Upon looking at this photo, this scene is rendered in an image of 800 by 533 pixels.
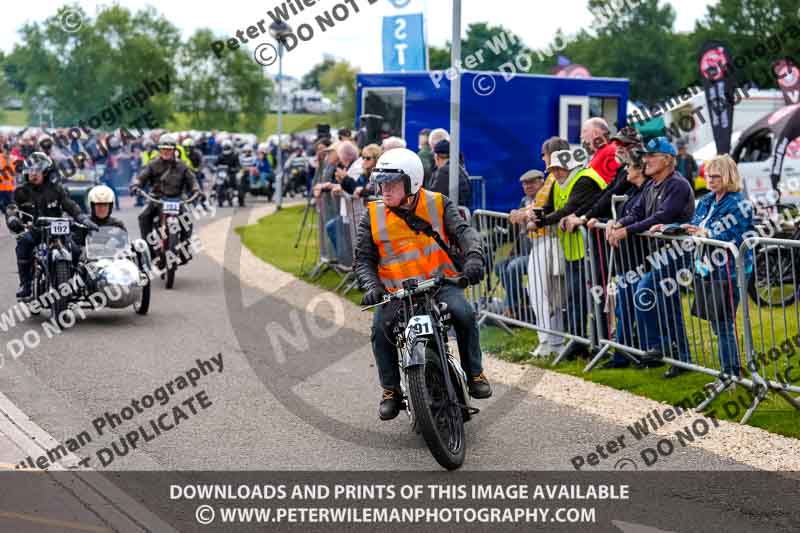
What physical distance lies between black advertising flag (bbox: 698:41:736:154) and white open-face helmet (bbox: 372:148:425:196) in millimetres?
16418

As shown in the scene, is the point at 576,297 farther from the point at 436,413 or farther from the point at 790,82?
the point at 790,82

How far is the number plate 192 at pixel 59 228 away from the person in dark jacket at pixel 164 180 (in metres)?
4.04

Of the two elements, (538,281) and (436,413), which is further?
(538,281)

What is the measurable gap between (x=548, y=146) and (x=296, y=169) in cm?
3316

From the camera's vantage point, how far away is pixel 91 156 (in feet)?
122

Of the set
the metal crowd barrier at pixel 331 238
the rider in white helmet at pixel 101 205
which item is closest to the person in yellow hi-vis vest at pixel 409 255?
the rider in white helmet at pixel 101 205

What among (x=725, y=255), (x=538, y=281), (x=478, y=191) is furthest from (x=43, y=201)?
(x=478, y=191)

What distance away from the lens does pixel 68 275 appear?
12430 mm

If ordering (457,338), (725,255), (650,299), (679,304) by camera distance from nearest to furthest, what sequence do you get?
(457,338) → (725,255) → (679,304) → (650,299)

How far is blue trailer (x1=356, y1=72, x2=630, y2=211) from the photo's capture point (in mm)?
19188

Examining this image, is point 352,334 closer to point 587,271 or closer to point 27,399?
point 587,271

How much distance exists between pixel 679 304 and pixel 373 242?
9.06ft

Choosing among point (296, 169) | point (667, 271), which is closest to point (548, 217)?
point (667, 271)

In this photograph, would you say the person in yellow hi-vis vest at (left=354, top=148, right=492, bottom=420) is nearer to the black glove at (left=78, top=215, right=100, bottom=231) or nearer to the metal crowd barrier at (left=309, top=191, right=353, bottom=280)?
the black glove at (left=78, top=215, right=100, bottom=231)
